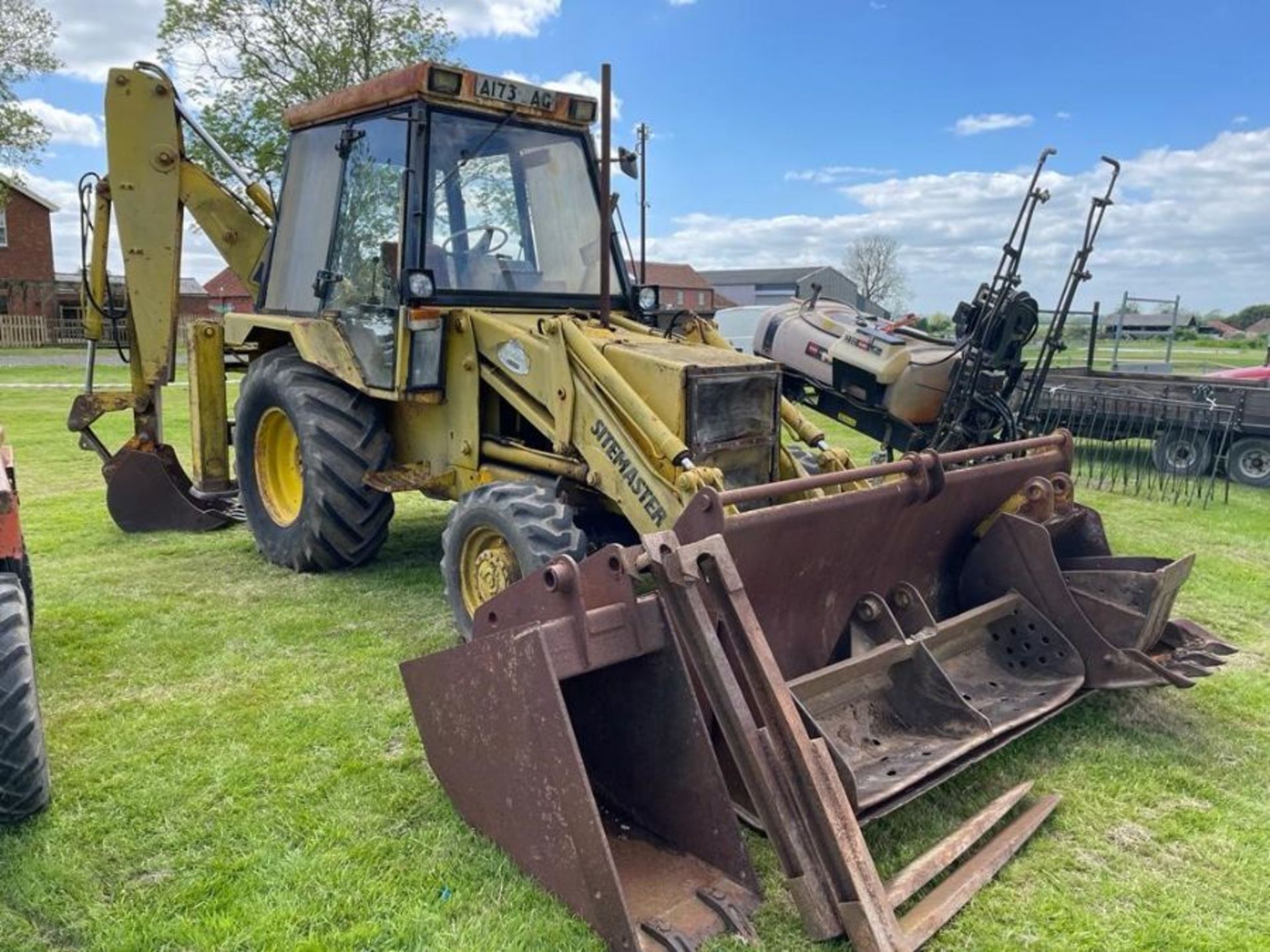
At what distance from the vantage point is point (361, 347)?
17.0 feet

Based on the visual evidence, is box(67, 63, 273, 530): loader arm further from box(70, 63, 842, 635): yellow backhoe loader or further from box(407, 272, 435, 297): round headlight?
box(407, 272, 435, 297): round headlight

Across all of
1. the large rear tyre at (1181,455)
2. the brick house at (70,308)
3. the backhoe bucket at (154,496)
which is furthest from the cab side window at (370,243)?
the brick house at (70,308)

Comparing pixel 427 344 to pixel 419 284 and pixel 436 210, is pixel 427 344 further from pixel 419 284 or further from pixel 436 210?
pixel 436 210

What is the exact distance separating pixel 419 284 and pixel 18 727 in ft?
8.51

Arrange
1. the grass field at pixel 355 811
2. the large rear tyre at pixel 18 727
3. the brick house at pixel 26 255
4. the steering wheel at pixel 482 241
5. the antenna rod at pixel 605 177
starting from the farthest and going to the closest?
the brick house at pixel 26 255, the steering wheel at pixel 482 241, the antenna rod at pixel 605 177, the large rear tyre at pixel 18 727, the grass field at pixel 355 811

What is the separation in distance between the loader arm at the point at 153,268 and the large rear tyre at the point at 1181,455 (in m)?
8.93

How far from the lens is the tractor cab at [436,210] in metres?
4.83

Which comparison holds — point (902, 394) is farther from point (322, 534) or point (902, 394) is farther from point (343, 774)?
point (343, 774)

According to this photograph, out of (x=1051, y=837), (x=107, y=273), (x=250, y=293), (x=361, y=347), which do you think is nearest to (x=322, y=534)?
(x=361, y=347)

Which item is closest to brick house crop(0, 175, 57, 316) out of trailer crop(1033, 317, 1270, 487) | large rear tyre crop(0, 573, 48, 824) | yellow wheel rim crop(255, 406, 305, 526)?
yellow wheel rim crop(255, 406, 305, 526)

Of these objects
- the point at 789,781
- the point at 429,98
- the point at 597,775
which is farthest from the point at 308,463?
the point at 789,781

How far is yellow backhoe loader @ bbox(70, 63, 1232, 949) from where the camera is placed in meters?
2.61

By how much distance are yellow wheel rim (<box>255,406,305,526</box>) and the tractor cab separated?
0.76 metres

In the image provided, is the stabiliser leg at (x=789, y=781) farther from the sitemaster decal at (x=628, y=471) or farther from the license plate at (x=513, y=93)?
the license plate at (x=513, y=93)
